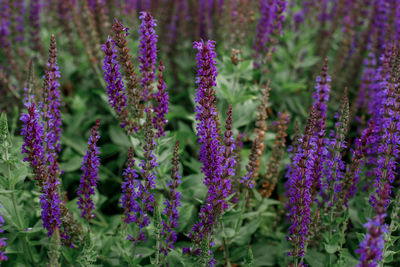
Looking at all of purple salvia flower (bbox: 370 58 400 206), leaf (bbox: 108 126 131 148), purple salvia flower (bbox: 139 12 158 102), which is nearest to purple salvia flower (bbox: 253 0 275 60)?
leaf (bbox: 108 126 131 148)

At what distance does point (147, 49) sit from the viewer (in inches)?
144

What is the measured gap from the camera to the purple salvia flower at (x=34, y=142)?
3.02 m

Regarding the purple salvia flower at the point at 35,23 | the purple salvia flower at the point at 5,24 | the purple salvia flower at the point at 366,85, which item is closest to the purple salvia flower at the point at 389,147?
the purple salvia flower at the point at 366,85

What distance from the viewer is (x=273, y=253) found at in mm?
4277

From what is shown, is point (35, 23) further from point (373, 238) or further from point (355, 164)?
point (373, 238)

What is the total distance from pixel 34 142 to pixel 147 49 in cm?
126

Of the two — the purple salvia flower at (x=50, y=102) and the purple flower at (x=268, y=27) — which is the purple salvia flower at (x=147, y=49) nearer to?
the purple salvia flower at (x=50, y=102)

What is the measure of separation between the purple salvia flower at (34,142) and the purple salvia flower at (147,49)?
3.48ft

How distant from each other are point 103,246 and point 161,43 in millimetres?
4292

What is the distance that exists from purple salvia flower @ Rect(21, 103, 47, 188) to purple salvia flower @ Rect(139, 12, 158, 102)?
1.06 meters

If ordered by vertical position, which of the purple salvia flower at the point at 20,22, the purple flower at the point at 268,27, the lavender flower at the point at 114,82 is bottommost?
the lavender flower at the point at 114,82

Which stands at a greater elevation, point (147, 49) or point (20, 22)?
point (20, 22)

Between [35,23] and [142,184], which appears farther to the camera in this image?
[35,23]

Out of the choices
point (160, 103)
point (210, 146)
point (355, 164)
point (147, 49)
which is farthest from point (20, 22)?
point (355, 164)
